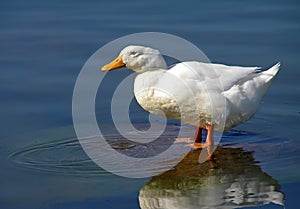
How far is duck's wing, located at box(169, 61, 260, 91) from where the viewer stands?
6.97 m

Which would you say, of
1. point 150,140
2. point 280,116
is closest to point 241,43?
point 280,116

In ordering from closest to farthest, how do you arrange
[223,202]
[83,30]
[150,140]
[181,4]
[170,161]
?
[223,202] < [170,161] < [150,140] < [83,30] < [181,4]

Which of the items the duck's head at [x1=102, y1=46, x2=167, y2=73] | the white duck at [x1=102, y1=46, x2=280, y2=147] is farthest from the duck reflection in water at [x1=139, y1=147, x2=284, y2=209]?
the duck's head at [x1=102, y1=46, x2=167, y2=73]

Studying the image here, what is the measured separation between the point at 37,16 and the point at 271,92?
3930 mm

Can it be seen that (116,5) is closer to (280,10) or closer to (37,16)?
(37,16)

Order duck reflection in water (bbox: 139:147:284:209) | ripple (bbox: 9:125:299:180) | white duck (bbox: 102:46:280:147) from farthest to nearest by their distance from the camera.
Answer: white duck (bbox: 102:46:280:147)
ripple (bbox: 9:125:299:180)
duck reflection in water (bbox: 139:147:284:209)

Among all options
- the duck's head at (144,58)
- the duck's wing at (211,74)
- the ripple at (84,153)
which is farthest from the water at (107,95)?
the duck's head at (144,58)

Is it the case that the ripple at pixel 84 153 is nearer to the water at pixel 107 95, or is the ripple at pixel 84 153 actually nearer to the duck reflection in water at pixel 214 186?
the water at pixel 107 95

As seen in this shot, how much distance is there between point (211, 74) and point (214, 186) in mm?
1315

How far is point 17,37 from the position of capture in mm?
9953

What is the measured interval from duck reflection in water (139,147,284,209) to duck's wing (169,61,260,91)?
688mm

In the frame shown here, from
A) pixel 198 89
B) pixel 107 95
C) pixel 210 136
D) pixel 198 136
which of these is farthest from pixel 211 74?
pixel 107 95

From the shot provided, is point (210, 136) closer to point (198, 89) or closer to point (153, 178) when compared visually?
point (198, 89)

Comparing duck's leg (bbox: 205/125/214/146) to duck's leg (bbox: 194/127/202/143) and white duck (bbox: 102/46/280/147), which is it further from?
duck's leg (bbox: 194/127/202/143)
